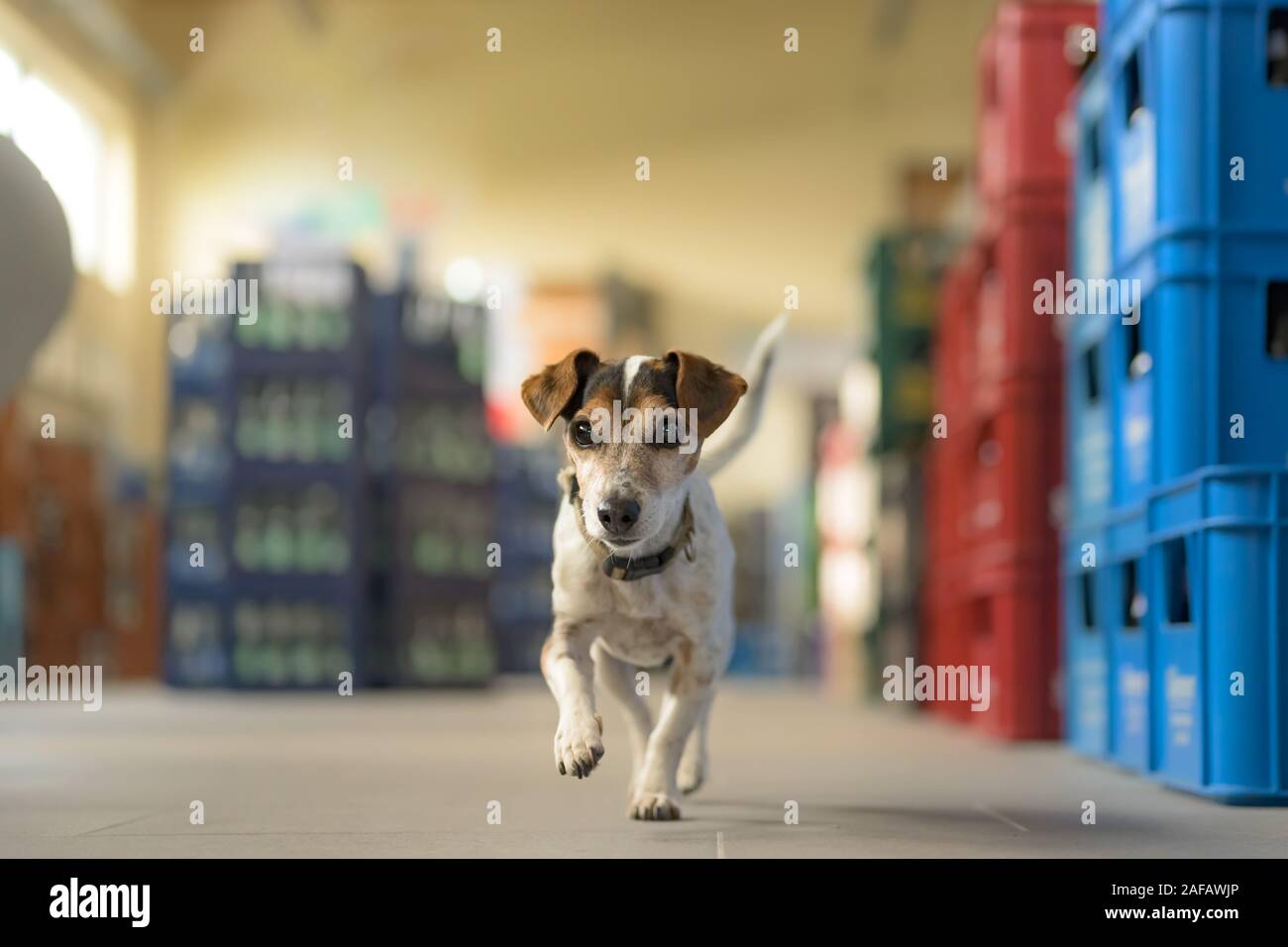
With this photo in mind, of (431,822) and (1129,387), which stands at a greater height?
(1129,387)

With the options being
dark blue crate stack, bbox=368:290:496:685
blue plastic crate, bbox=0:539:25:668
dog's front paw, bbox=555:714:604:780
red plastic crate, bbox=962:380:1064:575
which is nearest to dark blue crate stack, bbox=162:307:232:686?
dark blue crate stack, bbox=368:290:496:685

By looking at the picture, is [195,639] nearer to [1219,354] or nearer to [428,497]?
[428,497]

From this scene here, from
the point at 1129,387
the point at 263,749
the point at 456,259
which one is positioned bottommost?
the point at 263,749

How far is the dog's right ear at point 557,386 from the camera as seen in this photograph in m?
3.29

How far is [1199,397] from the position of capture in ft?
13.4

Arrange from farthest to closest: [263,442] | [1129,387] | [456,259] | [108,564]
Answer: [456,259]
[108,564]
[263,442]
[1129,387]

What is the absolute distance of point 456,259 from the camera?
19.8 m

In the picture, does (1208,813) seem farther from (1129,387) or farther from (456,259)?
(456,259)

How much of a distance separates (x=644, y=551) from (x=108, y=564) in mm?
10525

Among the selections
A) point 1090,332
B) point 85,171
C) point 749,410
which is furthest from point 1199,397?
point 85,171

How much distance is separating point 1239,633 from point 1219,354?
770mm

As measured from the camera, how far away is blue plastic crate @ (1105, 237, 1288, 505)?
13.4ft
